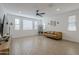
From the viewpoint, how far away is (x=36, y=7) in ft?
7.31

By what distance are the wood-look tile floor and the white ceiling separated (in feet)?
2.16

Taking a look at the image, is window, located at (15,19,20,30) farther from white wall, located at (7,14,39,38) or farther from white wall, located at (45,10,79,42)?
white wall, located at (45,10,79,42)

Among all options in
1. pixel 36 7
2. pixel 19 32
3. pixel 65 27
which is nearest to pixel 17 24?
pixel 19 32

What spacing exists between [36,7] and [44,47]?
3.09 feet

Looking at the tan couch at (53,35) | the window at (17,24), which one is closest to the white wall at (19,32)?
the window at (17,24)

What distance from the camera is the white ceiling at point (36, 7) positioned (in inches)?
85.3

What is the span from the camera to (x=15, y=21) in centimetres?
220

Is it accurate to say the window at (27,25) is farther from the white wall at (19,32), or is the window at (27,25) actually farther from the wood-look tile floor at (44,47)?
the wood-look tile floor at (44,47)

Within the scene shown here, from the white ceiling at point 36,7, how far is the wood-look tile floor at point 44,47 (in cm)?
66

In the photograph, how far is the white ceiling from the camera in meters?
2.17

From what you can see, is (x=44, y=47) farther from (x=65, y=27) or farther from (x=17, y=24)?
(x=17, y=24)

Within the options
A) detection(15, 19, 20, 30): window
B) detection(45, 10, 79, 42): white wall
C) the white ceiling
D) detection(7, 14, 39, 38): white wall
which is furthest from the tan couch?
detection(15, 19, 20, 30): window

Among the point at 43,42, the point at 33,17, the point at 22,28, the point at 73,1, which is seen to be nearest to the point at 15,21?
the point at 22,28
